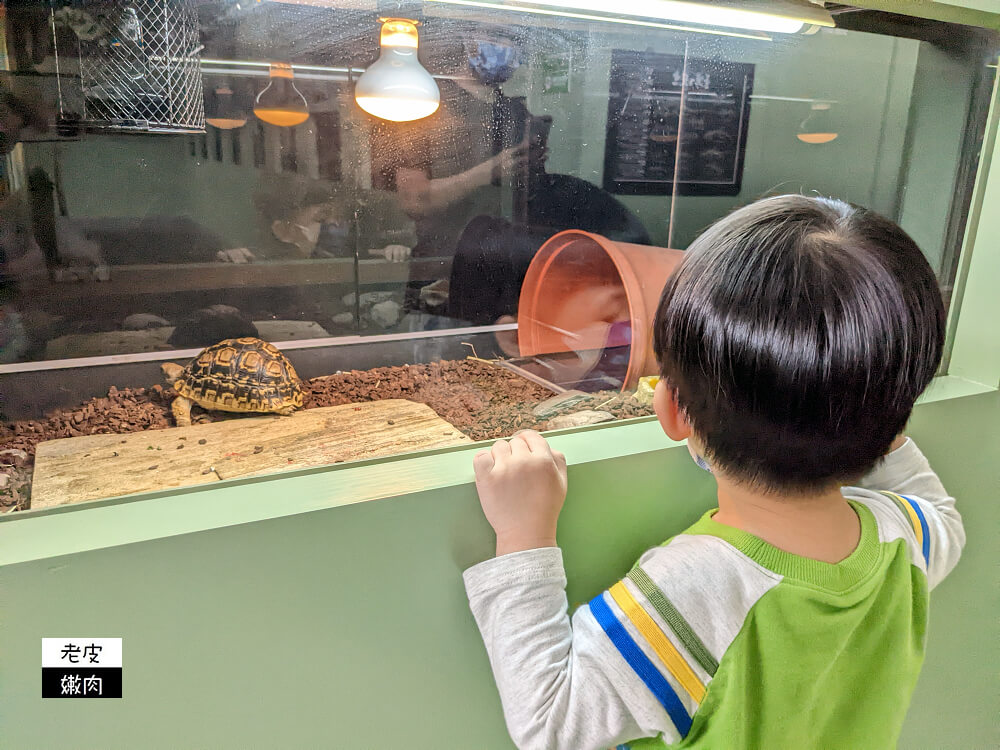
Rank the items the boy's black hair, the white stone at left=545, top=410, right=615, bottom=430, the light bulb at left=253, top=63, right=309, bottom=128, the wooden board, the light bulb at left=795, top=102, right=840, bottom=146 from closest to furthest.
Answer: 1. the boy's black hair
2. the wooden board
3. the light bulb at left=253, top=63, right=309, bottom=128
4. the white stone at left=545, top=410, right=615, bottom=430
5. the light bulb at left=795, top=102, right=840, bottom=146

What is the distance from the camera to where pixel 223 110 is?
79 centimetres

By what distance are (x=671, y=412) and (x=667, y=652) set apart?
207mm

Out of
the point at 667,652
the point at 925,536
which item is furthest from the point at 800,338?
the point at 925,536

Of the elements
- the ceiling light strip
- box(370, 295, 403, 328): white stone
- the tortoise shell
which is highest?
the ceiling light strip

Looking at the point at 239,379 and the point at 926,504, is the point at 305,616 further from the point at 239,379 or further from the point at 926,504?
the point at 926,504

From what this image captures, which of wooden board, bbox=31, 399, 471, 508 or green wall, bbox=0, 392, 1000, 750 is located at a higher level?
wooden board, bbox=31, 399, 471, 508

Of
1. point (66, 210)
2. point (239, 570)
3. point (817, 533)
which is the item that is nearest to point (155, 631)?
point (239, 570)

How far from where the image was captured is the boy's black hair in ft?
1.83

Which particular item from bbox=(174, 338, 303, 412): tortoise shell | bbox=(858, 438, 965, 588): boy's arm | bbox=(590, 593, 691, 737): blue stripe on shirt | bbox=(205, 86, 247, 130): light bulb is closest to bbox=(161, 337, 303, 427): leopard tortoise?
bbox=(174, 338, 303, 412): tortoise shell

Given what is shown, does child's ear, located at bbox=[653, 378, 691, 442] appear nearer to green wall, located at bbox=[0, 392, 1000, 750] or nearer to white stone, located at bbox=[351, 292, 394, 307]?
green wall, located at bbox=[0, 392, 1000, 750]

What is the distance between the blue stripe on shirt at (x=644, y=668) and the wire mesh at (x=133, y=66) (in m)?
A: 0.67

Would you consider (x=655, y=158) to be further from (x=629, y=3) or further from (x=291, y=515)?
(x=291, y=515)

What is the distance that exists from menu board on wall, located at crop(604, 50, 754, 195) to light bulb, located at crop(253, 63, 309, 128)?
0.44 m

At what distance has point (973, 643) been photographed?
119 cm
